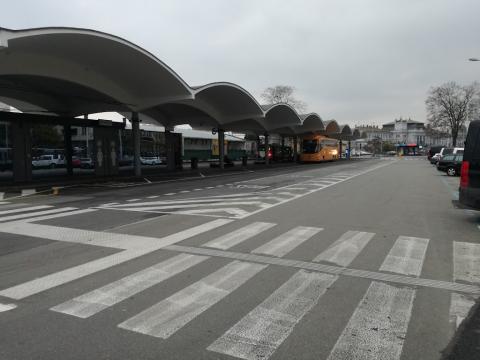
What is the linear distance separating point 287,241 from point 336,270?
6.52 feet

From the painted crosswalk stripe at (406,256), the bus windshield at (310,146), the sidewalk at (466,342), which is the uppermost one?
the bus windshield at (310,146)

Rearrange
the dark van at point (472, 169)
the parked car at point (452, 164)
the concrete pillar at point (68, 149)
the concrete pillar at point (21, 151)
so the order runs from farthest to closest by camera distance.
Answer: the parked car at point (452, 164) < the concrete pillar at point (68, 149) < the concrete pillar at point (21, 151) < the dark van at point (472, 169)

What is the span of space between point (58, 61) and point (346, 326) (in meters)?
20.5

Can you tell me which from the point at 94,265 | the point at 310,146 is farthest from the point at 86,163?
the point at 310,146

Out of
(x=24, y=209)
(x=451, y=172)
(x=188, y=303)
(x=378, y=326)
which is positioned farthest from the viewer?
(x=451, y=172)

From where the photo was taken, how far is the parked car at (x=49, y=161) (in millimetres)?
22750

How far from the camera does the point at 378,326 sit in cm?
415

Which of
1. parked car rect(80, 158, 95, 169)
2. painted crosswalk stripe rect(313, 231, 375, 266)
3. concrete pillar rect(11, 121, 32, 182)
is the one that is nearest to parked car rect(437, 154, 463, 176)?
painted crosswalk stripe rect(313, 231, 375, 266)

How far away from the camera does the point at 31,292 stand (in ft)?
16.8

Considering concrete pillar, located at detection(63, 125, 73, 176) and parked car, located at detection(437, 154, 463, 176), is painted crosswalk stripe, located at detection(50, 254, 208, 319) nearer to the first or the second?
concrete pillar, located at detection(63, 125, 73, 176)

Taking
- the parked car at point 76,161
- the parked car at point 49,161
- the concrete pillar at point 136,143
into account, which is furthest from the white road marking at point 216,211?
the parked car at point 76,161

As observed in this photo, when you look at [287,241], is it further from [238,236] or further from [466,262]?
[466,262]

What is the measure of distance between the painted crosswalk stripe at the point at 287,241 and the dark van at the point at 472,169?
3.86 m

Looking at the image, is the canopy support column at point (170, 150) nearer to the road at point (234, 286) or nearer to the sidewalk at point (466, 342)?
the road at point (234, 286)
